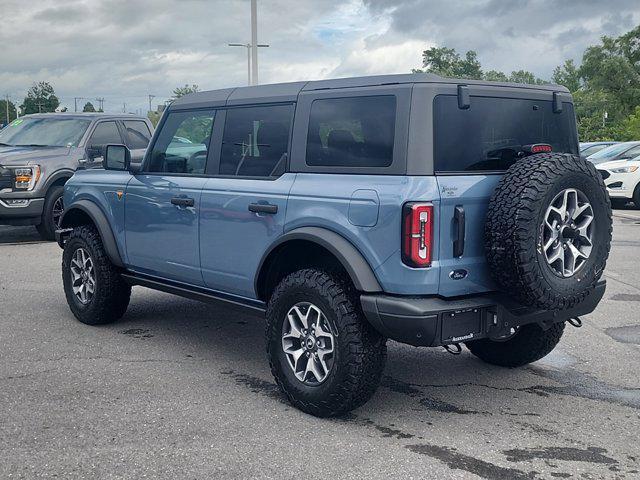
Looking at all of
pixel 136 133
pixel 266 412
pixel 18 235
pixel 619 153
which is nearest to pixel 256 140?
pixel 266 412

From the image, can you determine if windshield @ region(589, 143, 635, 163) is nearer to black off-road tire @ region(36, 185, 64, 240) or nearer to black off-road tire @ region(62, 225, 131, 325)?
black off-road tire @ region(36, 185, 64, 240)

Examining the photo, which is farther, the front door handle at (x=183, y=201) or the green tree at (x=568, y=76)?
the green tree at (x=568, y=76)

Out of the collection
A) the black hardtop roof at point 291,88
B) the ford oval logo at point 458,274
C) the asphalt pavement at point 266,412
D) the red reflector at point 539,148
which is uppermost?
the black hardtop roof at point 291,88

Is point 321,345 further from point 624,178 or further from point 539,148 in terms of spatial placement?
point 624,178

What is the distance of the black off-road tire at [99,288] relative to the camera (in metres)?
6.45

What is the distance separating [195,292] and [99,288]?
1.23 m

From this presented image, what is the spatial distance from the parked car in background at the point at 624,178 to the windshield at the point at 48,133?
1111 centimetres

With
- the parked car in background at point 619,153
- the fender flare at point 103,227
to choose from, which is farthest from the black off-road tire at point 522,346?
the parked car in background at point 619,153

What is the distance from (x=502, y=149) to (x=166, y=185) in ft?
8.05

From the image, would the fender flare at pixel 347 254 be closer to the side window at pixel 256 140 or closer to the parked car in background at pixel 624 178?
the side window at pixel 256 140

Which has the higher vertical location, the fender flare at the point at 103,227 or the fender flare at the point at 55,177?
the fender flare at the point at 55,177

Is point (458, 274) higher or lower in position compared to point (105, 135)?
lower

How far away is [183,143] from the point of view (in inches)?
232

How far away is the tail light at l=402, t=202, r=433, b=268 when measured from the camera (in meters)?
4.04
